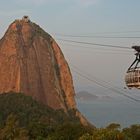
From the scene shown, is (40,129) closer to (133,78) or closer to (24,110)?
(133,78)

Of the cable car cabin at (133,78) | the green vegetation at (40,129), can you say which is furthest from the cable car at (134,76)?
the green vegetation at (40,129)

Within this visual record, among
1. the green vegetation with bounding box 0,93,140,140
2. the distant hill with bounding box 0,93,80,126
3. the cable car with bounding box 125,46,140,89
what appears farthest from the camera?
the distant hill with bounding box 0,93,80,126

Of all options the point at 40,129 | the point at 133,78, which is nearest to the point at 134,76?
the point at 133,78

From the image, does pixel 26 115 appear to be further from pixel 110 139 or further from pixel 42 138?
pixel 110 139

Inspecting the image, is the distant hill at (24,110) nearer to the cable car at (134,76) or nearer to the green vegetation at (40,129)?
the green vegetation at (40,129)

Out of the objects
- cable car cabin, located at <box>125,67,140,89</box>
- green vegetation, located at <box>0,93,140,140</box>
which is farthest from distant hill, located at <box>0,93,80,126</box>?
cable car cabin, located at <box>125,67,140,89</box>

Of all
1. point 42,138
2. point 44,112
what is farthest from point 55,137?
point 44,112

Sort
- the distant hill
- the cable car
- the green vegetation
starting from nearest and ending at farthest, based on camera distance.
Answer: the cable car, the green vegetation, the distant hill

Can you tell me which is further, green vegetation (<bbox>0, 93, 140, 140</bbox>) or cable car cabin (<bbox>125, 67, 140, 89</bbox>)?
green vegetation (<bbox>0, 93, 140, 140</bbox>)

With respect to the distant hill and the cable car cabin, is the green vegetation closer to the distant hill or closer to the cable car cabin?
the distant hill
